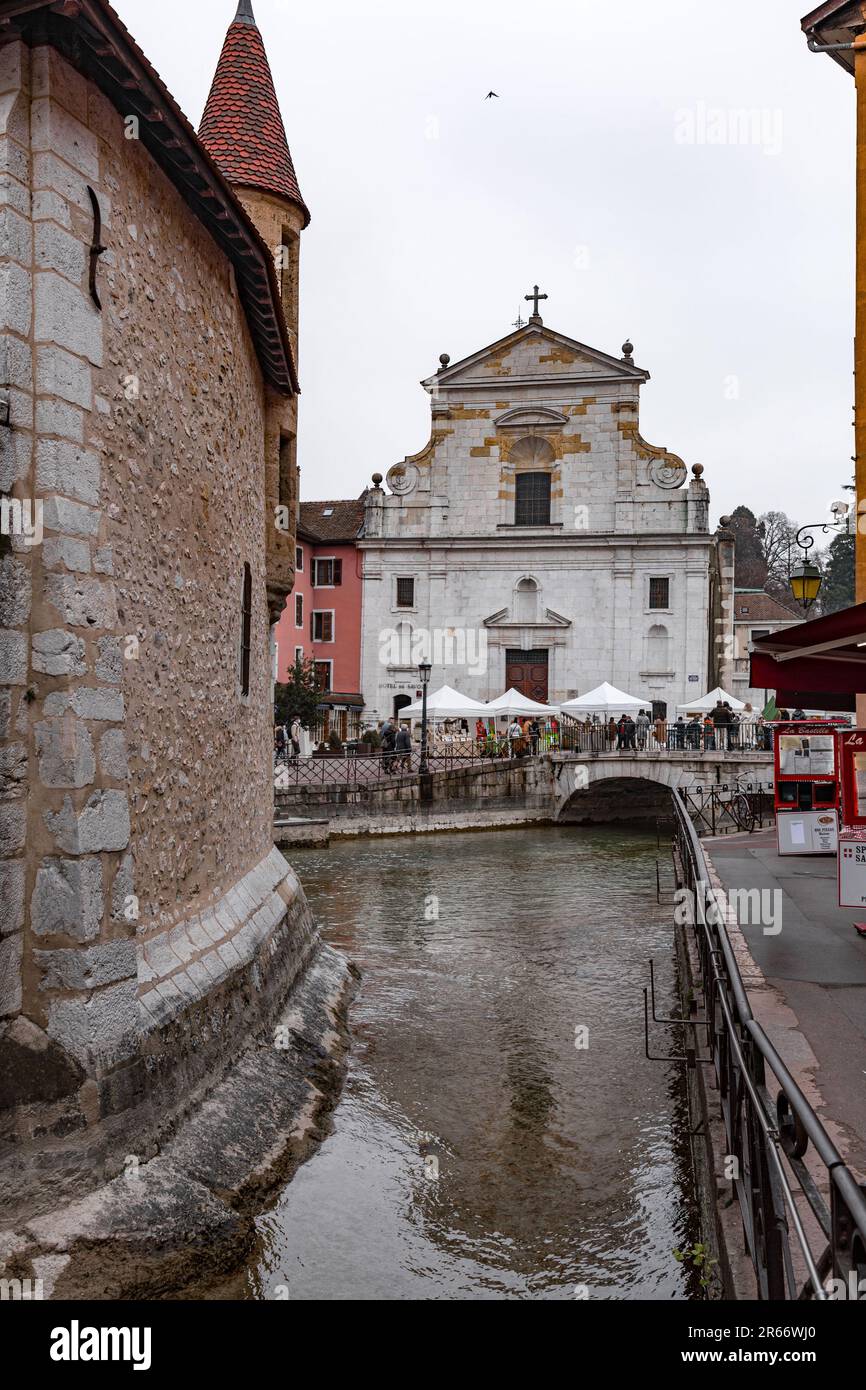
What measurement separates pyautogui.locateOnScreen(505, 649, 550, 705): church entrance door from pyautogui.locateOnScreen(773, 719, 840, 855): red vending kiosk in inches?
1058

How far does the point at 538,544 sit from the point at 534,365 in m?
6.41

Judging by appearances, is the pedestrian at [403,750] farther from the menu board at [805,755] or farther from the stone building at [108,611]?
the stone building at [108,611]

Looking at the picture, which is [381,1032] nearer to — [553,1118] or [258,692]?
[553,1118]

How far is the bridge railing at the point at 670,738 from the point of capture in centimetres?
3272

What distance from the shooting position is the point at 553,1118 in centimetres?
873

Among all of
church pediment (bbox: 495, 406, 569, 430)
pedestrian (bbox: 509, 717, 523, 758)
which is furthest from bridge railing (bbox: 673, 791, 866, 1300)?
church pediment (bbox: 495, 406, 569, 430)

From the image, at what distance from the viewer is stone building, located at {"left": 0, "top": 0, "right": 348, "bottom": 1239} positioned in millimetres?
5742

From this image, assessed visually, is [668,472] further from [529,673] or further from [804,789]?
[804,789]

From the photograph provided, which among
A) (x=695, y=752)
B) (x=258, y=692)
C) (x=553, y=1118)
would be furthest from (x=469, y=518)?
(x=553, y=1118)

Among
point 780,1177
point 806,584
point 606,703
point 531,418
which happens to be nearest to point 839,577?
point 531,418

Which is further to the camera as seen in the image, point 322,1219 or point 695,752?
point 695,752

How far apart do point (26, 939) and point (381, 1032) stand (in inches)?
223

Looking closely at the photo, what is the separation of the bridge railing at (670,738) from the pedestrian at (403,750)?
17.0 ft

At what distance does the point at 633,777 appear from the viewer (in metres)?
33.3
